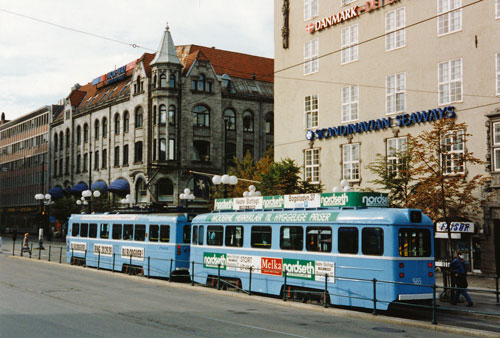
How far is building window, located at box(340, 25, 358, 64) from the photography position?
1404 inches

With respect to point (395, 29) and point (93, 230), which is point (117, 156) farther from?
point (395, 29)

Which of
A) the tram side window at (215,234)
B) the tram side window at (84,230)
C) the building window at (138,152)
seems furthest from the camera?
the building window at (138,152)

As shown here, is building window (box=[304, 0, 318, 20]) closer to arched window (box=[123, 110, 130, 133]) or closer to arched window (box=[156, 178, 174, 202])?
arched window (box=[156, 178, 174, 202])

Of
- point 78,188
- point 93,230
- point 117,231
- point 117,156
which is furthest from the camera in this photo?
point 78,188

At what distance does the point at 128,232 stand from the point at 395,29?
60.1 ft

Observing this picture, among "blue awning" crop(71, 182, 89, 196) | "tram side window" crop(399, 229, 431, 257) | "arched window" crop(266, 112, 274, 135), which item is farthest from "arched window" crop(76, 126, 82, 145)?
"tram side window" crop(399, 229, 431, 257)

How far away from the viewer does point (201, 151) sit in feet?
205

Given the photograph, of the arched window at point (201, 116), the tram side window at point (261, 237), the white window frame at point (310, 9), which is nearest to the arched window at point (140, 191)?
the arched window at point (201, 116)

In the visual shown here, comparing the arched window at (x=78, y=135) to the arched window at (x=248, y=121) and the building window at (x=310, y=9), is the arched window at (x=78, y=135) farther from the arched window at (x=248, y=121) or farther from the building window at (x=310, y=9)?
the building window at (x=310, y=9)

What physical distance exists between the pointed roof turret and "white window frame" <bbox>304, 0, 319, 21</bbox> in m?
23.7

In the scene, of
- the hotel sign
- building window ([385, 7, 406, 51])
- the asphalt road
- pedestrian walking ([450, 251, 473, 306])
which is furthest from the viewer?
the hotel sign

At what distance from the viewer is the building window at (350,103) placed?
35.3 m

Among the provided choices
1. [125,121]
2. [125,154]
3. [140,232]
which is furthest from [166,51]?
[140,232]

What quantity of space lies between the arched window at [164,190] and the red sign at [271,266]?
1594 inches
